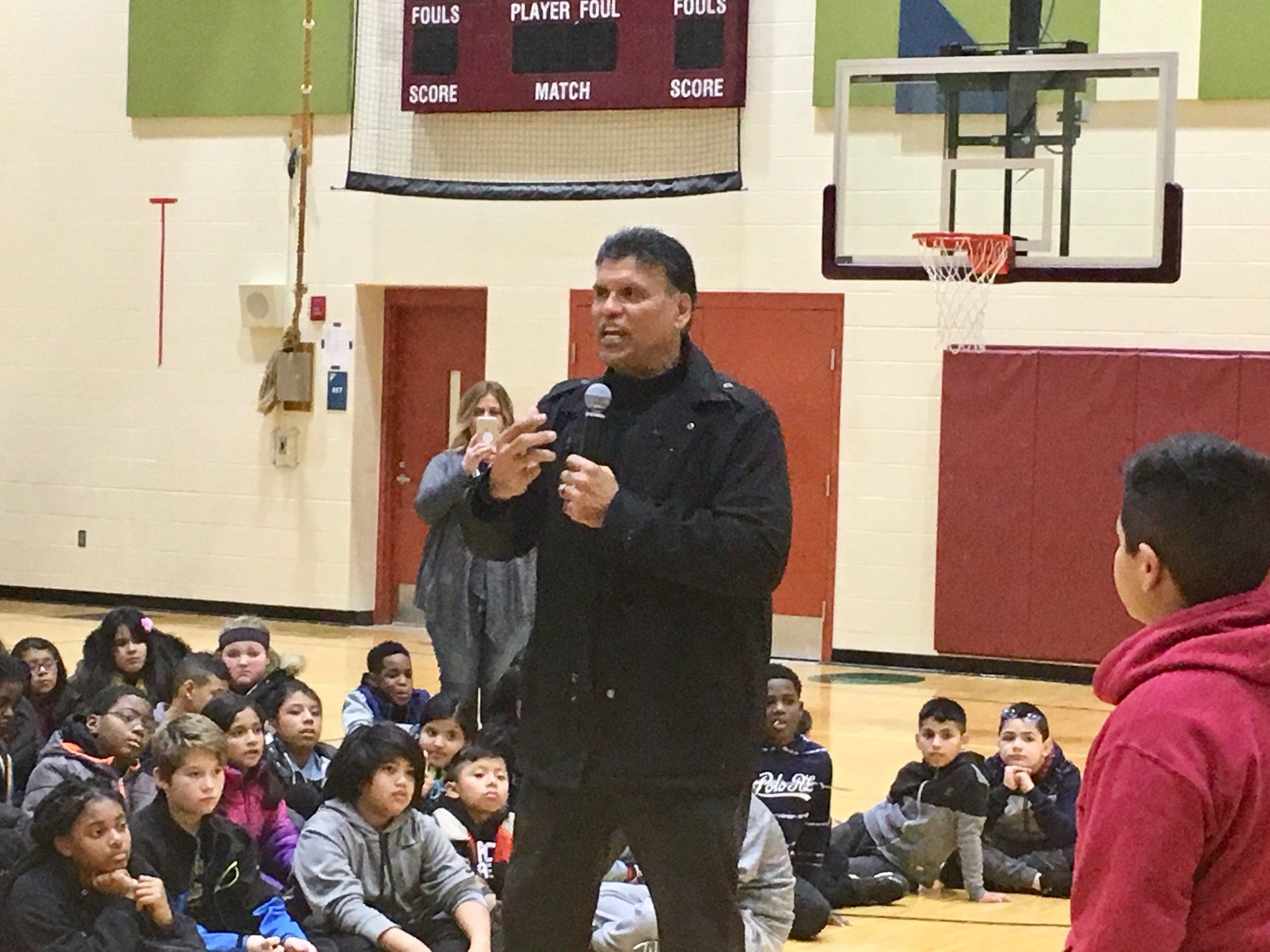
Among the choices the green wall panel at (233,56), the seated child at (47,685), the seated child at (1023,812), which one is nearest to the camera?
the seated child at (1023,812)

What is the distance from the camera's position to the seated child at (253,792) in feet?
16.8

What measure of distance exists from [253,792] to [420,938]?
2.75ft

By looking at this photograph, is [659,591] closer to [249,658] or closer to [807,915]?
[807,915]

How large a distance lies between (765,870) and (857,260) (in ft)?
13.3

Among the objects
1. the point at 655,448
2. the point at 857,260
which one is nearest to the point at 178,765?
the point at 655,448

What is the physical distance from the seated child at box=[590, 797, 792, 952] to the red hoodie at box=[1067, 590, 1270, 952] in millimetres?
3047

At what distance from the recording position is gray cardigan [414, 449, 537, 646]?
6.49 metres

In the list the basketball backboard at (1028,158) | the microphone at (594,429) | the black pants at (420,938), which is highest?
the basketball backboard at (1028,158)

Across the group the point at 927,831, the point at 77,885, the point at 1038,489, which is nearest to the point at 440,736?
the point at 927,831

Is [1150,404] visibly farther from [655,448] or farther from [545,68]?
[655,448]

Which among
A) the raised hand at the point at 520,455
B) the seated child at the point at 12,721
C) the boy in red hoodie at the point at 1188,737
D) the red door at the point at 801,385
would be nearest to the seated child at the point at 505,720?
the seated child at the point at 12,721

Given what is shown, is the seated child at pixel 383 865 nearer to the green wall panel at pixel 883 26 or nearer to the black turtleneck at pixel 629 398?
the black turtleneck at pixel 629 398

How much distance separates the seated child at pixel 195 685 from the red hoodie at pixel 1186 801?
4.44m

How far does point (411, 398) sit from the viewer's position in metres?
12.5
